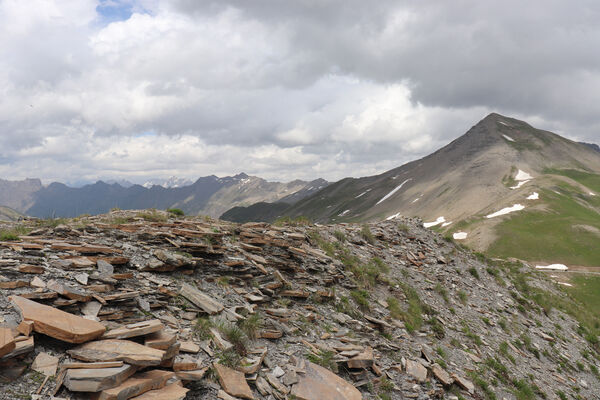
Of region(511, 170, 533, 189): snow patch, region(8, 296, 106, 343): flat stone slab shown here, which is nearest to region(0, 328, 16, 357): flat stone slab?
region(8, 296, 106, 343): flat stone slab

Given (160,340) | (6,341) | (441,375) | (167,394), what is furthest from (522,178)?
(6,341)

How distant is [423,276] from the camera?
21375 millimetres

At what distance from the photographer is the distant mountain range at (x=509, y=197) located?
252 ft

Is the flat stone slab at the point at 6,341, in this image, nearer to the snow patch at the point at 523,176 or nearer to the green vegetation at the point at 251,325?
the green vegetation at the point at 251,325

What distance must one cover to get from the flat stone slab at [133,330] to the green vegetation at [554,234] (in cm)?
8326

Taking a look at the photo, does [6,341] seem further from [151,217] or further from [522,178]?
[522,178]

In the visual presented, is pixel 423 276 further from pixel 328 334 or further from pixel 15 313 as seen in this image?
pixel 15 313

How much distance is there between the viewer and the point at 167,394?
6.20m

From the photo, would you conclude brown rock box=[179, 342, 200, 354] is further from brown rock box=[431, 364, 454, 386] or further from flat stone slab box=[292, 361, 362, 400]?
brown rock box=[431, 364, 454, 386]

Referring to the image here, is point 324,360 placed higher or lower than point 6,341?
lower

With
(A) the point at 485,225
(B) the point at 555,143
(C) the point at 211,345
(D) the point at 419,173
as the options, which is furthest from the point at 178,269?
(B) the point at 555,143

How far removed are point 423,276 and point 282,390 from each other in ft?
52.6

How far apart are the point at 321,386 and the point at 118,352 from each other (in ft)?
17.3

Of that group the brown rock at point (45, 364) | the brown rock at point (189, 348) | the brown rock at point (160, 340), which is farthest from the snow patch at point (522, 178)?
the brown rock at point (45, 364)
